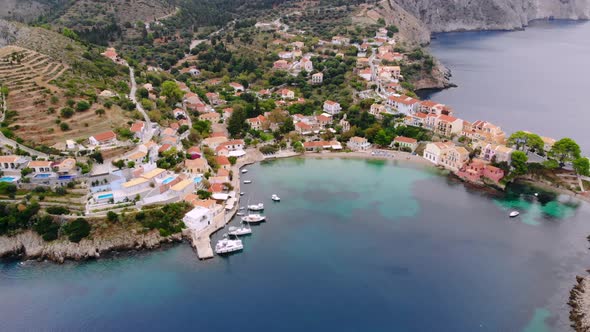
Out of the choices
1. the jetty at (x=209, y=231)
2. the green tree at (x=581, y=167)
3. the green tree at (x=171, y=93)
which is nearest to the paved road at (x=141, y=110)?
the green tree at (x=171, y=93)

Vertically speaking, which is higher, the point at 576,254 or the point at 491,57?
the point at 491,57

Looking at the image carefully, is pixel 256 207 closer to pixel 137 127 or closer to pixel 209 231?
pixel 209 231

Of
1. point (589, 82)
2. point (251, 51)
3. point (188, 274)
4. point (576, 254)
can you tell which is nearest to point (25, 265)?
point (188, 274)

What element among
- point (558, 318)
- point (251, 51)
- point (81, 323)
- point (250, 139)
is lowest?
point (558, 318)

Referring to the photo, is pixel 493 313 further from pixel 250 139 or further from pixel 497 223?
pixel 250 139

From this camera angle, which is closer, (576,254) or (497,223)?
(576,254)

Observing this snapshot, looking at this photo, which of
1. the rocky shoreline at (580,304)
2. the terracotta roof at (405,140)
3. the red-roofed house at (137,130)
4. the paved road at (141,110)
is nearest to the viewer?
the rocky shoreline at (580,304)

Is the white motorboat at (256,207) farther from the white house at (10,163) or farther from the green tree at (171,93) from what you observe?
the green tree at (171,93)
